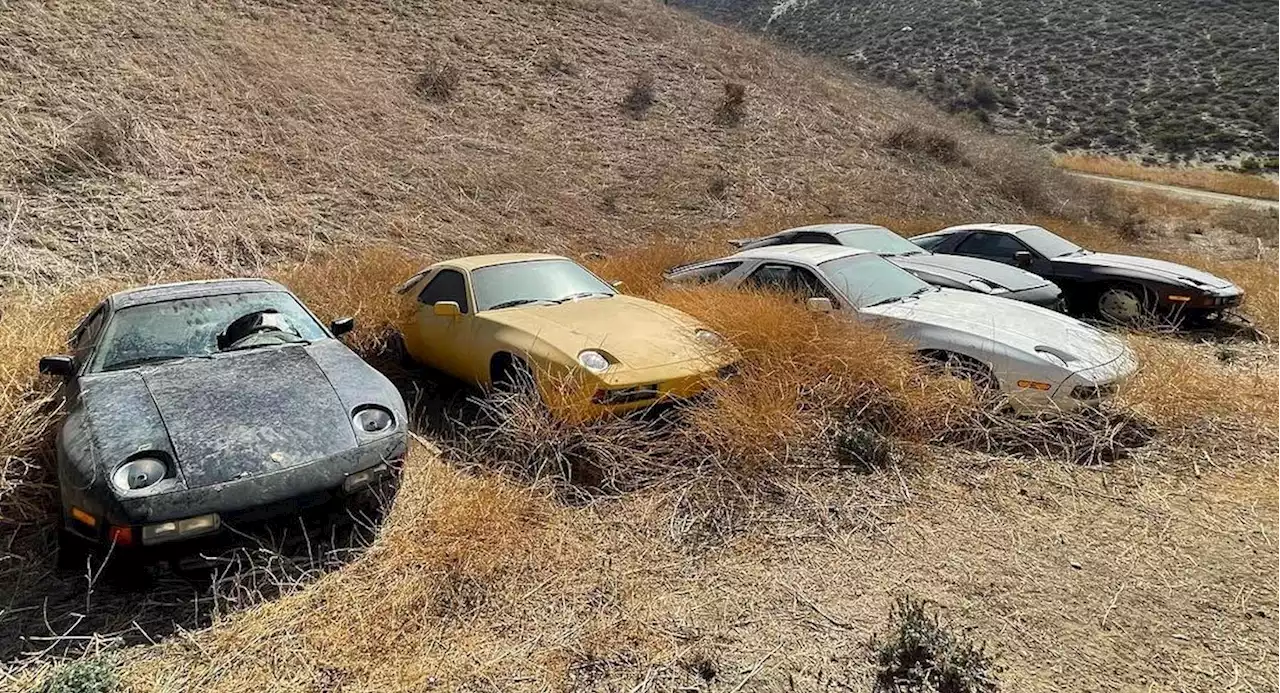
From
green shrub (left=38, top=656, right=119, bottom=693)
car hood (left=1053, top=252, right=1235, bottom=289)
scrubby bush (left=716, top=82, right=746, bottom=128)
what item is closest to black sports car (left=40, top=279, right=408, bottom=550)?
green shrub (left=38, top=656, right=119, bottom=693)

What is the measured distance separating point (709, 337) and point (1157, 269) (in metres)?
6.11

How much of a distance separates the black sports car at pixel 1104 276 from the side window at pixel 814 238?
179cm

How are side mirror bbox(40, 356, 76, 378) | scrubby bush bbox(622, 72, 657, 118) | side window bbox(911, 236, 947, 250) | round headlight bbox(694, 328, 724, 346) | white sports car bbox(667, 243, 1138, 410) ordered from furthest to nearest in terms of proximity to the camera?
scrubby bush bbox(622, 72, 657, 118) < side window bbox(911, 236, 947, 250) < round headlight bbox(694, 328, 724, 346) < white sports car bbox(667, 243, 1138, 410) < side mirror bbox(40, 356, 76, 378)

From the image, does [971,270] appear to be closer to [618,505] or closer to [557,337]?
[557,337]

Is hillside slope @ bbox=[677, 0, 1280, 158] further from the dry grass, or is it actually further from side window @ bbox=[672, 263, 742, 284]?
side window @ bbox=[672, 263, 742, 284]

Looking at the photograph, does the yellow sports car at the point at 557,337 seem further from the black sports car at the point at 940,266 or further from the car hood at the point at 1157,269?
the car hood at the point at 1157,269

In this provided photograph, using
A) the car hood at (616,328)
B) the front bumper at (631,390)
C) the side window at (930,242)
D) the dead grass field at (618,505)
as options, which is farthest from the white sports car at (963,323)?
the side window at (930,242)

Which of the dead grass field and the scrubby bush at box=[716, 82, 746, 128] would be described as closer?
the dead grass field

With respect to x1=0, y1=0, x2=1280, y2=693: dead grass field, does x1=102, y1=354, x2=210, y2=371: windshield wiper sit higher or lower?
higher

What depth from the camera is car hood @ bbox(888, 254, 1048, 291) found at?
7.58 metres

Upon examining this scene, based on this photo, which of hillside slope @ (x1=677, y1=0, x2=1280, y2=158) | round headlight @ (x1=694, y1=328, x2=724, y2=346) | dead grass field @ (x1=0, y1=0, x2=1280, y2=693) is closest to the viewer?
dead grass field @ (x1=0, y1=0, x2=1280, y2=693)

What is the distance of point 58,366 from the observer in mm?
3977

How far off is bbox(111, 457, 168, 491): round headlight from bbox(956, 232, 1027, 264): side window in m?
9.13

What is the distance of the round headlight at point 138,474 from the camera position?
311 cm
